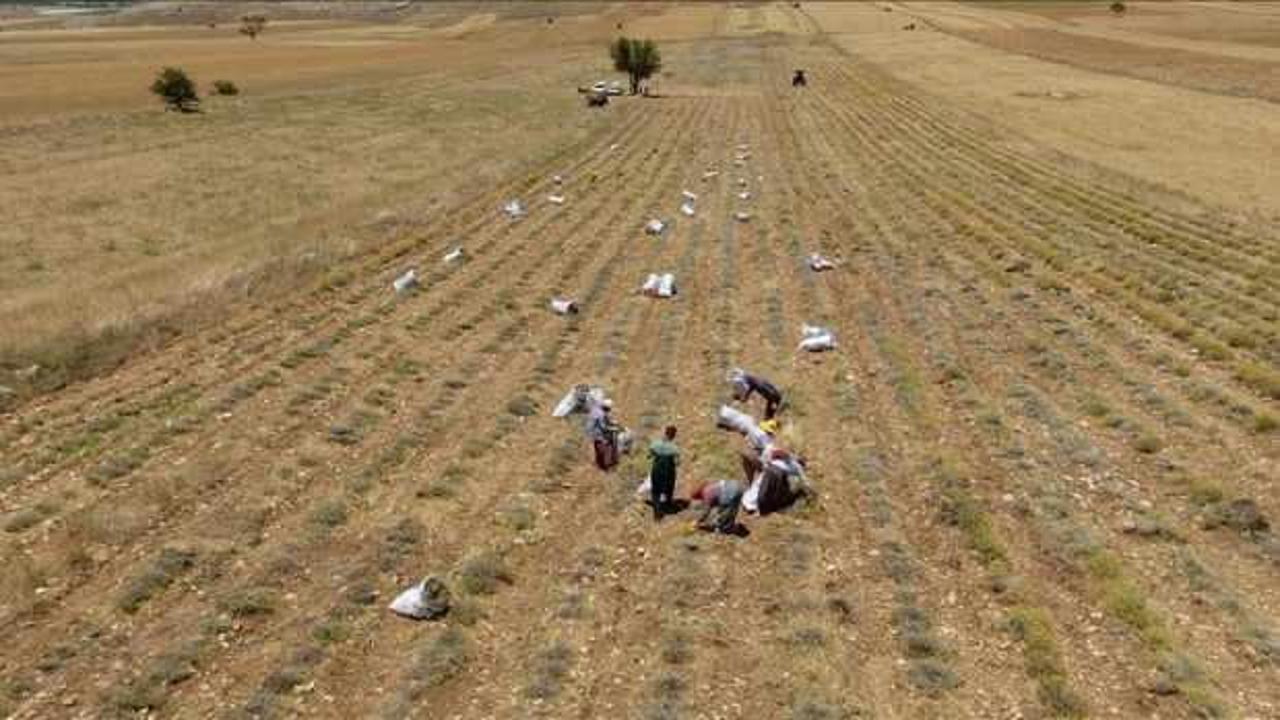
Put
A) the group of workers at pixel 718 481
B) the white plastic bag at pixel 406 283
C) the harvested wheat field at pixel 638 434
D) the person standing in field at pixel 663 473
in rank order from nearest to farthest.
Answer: the harvested wheat field at pixel 638 434, the group of workers at pixel 718 481, the person standing in field at pixel 663 473, the white plastic bag at pixel 406 283

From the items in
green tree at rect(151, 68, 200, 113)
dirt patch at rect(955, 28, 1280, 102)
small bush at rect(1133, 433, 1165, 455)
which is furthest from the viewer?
dirt patch at rect(955, 28, 1280, 102)

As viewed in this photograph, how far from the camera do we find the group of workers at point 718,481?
551 inches

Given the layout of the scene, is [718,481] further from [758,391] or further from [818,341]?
[818,341]

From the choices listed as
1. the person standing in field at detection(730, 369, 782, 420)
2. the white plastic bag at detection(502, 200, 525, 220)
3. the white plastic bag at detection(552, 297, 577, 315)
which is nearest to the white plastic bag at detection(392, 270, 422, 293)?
the white plastic bag at detection(552, 297, 577, 315)

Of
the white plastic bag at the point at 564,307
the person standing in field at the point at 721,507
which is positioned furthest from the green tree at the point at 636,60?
the person standing in field at the point at 721,507

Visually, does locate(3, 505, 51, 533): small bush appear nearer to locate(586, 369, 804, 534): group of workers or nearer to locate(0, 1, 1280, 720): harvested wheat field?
locate(0, 1, 1280, 720): harvested wheat field

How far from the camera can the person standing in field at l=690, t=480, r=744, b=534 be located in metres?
13.8

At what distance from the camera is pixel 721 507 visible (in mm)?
13898

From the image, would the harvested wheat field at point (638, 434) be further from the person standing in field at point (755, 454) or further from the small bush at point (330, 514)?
the person standing in field at point (755, 454)

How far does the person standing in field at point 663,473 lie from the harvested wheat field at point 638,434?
1.41 ft

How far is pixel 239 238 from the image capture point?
1248 inches

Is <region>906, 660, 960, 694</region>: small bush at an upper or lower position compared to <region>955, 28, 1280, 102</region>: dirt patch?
lower

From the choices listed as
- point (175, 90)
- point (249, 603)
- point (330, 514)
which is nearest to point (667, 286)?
point (330, 514)

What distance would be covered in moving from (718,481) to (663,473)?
134cm
